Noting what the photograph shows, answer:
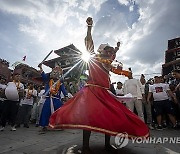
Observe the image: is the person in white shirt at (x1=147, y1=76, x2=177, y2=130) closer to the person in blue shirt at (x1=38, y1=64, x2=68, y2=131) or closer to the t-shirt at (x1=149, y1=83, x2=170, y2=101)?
the t-shirt at (x1=149, y1=83, x2=170, y2=101)

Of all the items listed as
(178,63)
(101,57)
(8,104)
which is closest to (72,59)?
(178,63)

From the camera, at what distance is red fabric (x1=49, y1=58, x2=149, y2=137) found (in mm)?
2980

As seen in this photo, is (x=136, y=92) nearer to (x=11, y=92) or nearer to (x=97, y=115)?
(x=11, y=92)

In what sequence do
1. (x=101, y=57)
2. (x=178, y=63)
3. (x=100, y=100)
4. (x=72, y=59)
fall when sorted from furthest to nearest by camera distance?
(x=72, y=59) < (x=178, y=63) < (x=101, y=57) < (x=100, y=100)

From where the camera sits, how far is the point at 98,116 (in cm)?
303

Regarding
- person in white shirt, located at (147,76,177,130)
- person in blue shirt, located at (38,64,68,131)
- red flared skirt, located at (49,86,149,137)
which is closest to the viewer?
red flared skirt, located at (49,86,149,137)

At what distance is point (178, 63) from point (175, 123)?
24.9 m

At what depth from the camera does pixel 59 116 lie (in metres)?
3.30

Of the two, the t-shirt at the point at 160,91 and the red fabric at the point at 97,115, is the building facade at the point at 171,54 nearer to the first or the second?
the t-shirt at the point at 160,91

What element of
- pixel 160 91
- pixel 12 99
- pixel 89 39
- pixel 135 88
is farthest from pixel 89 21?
pixel 12 99

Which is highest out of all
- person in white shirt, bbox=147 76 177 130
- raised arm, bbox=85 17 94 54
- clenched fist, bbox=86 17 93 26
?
clenched fist, bbox=86 17 93 26

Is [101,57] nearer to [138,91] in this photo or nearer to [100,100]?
[100,100]

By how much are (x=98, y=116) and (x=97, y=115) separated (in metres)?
0.02

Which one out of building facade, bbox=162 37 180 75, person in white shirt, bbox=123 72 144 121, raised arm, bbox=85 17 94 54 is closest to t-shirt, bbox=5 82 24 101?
person in white shirt, bbox=123 72 144 121
